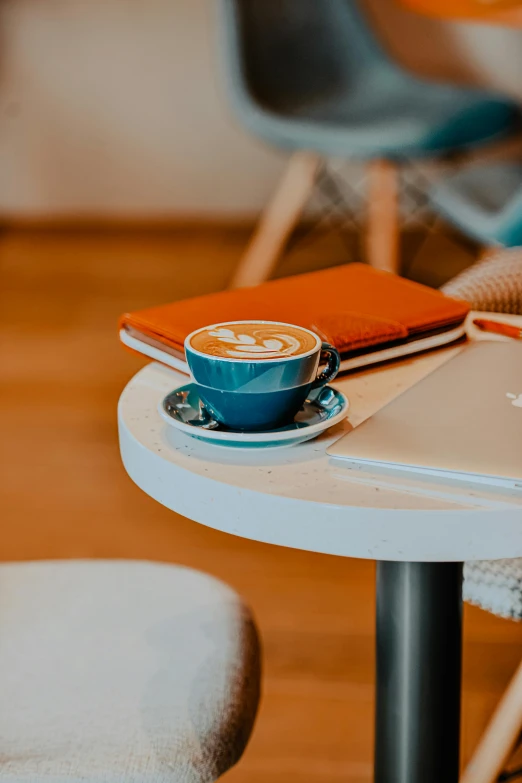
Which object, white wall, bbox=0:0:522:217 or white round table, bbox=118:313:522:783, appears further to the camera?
white wall, bbox=0:0:522:217

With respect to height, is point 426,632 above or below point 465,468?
below

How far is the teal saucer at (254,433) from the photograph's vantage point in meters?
0.55

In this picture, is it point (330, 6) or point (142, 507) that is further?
point (330, 6)

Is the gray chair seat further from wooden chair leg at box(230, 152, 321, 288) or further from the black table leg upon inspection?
the black table leg

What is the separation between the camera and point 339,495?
0.50 m

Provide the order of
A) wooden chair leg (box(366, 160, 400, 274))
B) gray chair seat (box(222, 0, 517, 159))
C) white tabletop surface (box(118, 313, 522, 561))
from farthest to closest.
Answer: wooden chair leg (box(366, 160, 400, 274)), gray chair seat (box(222, 0, 517, 159)), white tabletop surface (box(118, 313, 522, 561))

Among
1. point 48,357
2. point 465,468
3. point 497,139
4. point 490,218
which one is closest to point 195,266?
point 48,357

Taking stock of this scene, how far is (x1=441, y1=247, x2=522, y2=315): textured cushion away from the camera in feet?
3.04

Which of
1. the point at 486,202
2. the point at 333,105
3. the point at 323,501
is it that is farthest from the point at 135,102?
the point at 323,501

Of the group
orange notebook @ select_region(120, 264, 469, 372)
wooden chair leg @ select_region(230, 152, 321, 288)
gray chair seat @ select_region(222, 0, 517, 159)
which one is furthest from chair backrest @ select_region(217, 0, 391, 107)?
orange notebook @ select_region(120, 264, 469, 372)

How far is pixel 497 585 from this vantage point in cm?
76

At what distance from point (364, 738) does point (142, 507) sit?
24.3 inches

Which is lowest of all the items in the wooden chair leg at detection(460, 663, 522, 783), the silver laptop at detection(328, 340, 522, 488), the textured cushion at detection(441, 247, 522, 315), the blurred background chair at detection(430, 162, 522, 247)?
the wooden chair leg at detection(460, 663, 522, 783)

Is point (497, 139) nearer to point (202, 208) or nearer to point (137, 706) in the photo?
point (202, 208)
